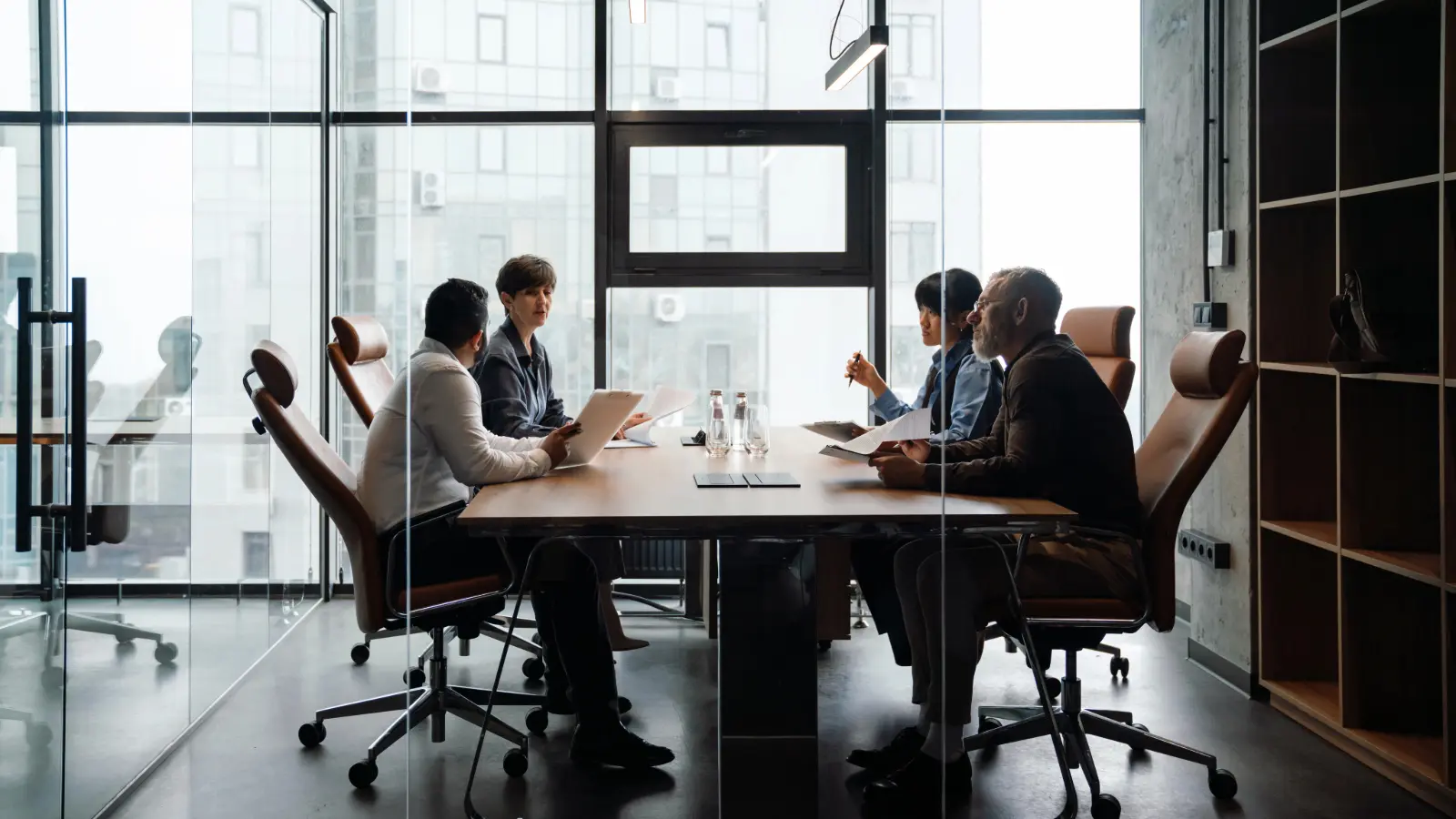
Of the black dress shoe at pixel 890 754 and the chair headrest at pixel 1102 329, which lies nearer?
the black dress shoe at pixel 890 754

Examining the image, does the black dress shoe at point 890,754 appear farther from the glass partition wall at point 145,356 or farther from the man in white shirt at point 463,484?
the glass partition wall at point 145,356

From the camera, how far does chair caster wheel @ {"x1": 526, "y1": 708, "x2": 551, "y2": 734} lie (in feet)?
9.20

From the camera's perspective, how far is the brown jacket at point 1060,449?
2.27 m

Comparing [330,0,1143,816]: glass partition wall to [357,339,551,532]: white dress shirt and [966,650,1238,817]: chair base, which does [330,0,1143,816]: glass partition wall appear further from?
[966,650,1238,817]: chair base

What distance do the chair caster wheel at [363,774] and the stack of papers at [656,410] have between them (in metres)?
1.15

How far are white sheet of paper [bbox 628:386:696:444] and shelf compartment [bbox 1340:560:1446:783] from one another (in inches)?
69.6

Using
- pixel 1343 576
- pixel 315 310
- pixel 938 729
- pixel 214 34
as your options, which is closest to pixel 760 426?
pixel 938 729

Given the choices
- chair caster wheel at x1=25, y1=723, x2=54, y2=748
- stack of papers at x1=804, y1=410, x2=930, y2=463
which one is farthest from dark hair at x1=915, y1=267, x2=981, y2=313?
chair caster wheel at x1=25, y1=723, x2=54, y2=748

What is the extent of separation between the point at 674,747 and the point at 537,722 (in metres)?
0.36

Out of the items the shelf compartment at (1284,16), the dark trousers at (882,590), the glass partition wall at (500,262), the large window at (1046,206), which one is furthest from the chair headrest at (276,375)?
the shelf compartment at (1284,16)

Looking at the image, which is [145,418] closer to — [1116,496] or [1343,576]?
[1116,496]

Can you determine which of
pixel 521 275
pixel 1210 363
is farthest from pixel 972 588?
pixel 521 275

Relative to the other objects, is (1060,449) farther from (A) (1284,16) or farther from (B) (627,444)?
(A) (1284,16)

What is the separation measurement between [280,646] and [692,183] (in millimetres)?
2250
